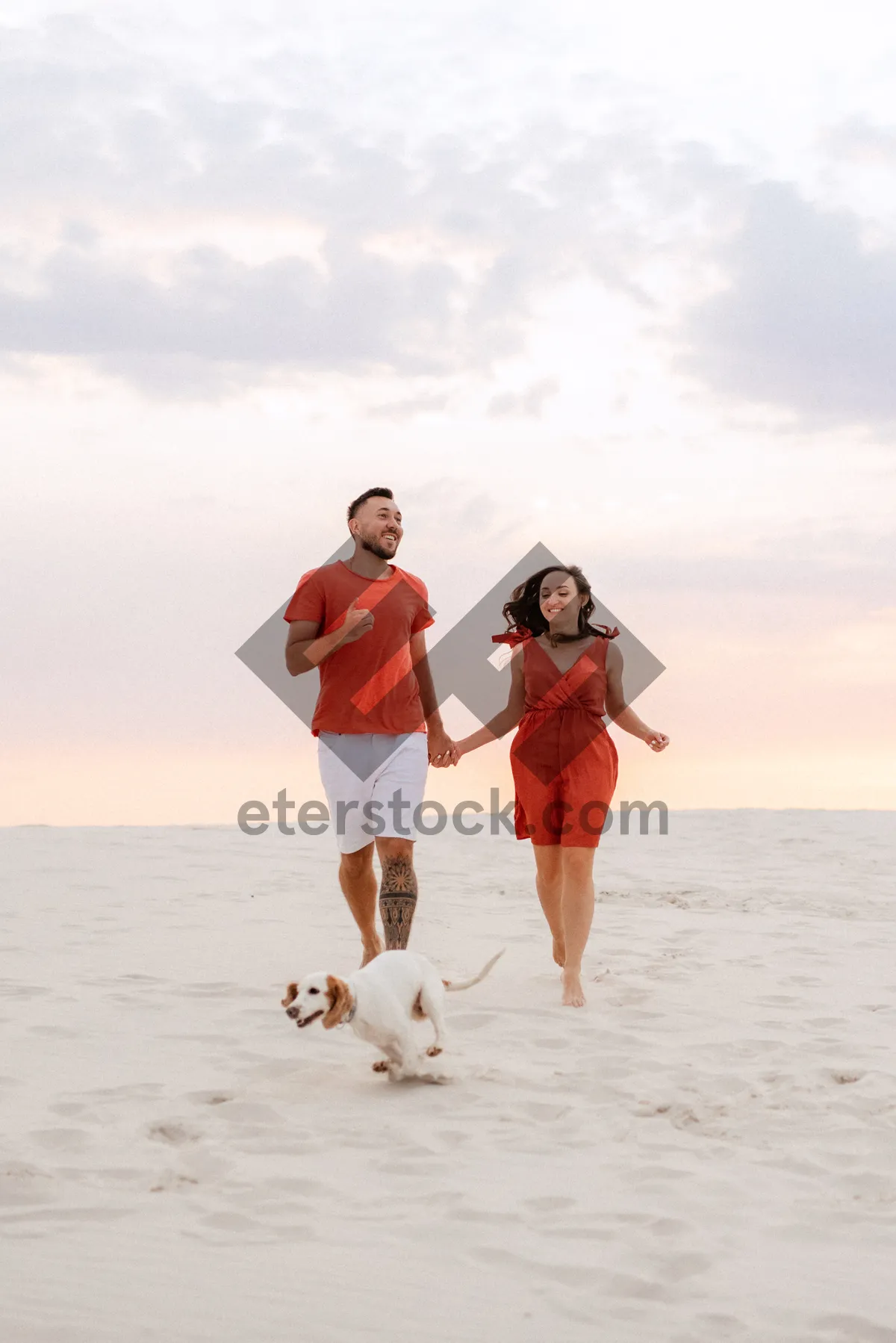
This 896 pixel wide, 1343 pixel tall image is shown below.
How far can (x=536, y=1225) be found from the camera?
340 centimetres

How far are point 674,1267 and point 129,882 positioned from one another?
24.3 ft

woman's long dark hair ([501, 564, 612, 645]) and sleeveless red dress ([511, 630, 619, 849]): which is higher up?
woman's long dark hair ([501, 564, 612, 645])

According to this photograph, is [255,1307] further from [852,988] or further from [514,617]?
[852,988]

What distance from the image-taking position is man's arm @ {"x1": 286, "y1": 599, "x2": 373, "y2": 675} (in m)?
5.94

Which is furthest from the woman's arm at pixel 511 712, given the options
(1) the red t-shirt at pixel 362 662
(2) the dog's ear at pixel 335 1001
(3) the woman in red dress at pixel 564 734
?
(2) the dog's ear at pixel 335 1001

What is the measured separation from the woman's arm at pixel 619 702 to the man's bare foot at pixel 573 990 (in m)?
1.18

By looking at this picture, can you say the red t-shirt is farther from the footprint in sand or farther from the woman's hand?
the footprint in sand

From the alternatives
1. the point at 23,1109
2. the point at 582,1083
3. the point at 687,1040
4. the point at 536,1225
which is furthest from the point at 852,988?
the point at 23,1109

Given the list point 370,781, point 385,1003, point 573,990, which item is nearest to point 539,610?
point 370,781

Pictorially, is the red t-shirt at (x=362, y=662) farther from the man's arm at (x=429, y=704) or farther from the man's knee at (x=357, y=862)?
the man's knee at (x=357, y=862)

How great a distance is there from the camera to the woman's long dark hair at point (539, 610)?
613 centimetres

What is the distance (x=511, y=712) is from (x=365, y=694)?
0.75 m

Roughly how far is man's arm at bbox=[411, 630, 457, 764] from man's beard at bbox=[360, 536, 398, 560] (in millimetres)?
454

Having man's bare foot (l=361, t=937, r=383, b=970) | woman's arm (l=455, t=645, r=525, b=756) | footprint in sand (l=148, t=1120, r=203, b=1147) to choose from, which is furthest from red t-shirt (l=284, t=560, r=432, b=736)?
footprint in sand (l=148, t=1120, r=203, b=1147)
